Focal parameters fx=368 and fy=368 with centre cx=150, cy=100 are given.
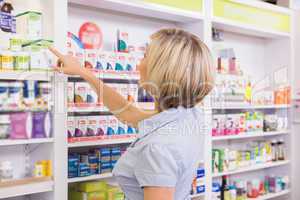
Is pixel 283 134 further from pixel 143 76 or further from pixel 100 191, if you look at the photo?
pixel 143 76

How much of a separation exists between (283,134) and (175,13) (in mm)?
2098

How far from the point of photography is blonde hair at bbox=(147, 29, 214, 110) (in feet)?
3.77

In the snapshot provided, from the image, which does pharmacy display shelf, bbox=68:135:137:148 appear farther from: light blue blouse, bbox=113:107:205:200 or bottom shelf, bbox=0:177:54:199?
light blue blouse, bbox=113:107:205:200

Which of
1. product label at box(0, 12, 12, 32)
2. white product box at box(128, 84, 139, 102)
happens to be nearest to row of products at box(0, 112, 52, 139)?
product label at box(0, 12, 12, 32)

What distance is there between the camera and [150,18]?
3152 millimetres

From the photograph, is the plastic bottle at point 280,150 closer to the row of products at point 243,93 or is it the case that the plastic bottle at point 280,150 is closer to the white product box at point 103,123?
the row of products at point 243,93

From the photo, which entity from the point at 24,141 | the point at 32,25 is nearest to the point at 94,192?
the point at 24,141

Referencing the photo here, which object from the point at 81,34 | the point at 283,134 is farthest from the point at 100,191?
the point at 283,134

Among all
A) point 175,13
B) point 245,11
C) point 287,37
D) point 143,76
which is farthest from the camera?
point 287,37

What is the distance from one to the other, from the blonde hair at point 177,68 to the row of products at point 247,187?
2318 mm

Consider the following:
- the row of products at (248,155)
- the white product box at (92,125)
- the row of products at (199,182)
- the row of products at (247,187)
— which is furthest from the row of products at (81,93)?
the row of products at (247,187)

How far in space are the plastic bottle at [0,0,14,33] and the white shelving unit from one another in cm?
16

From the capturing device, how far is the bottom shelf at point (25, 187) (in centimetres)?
204

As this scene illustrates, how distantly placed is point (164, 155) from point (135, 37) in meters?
2.06
